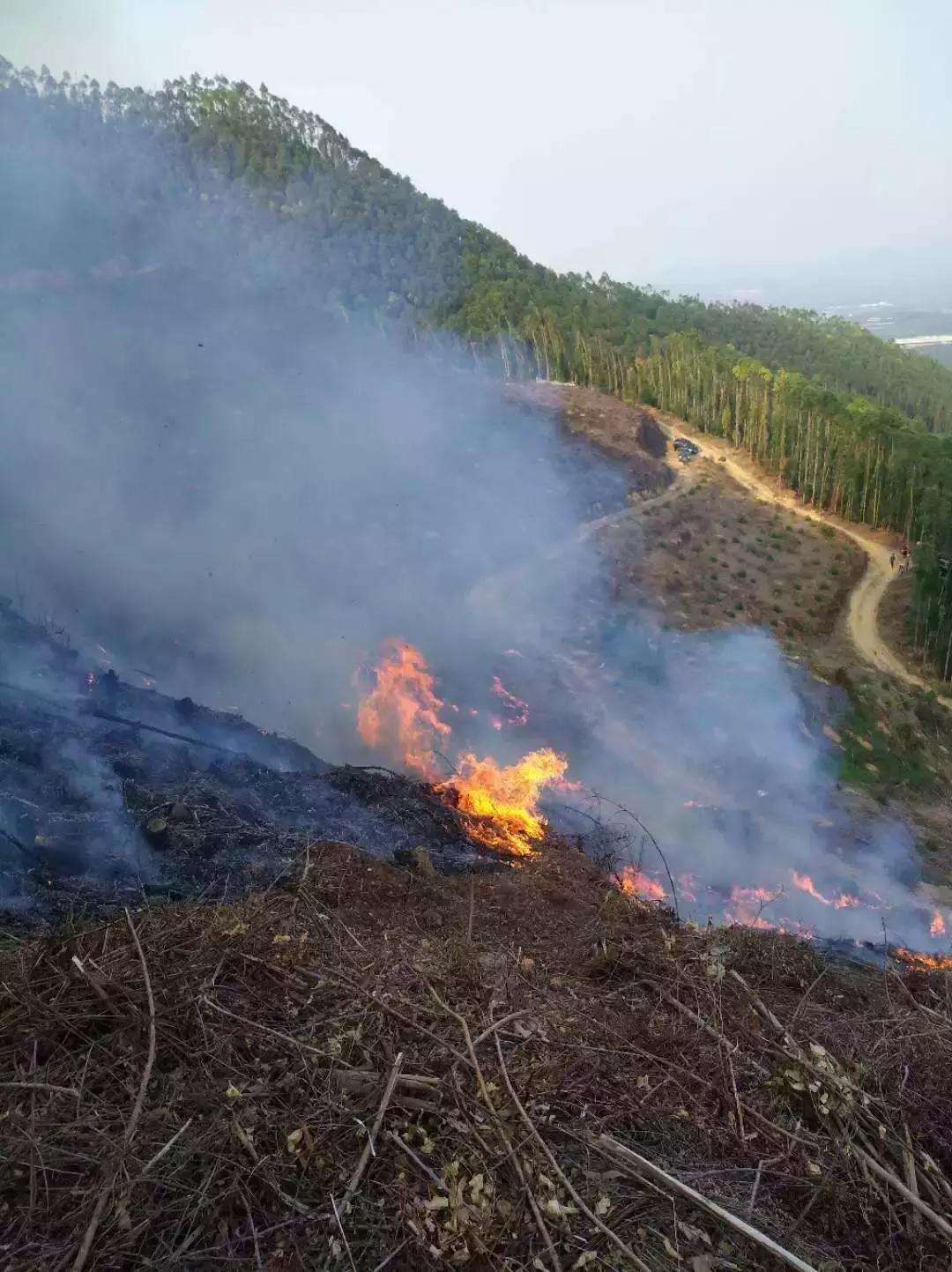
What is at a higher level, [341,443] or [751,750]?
[341,443]

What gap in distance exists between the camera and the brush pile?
3.69m

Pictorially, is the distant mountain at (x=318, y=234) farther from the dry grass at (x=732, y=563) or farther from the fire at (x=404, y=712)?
the fire at (x=404, y=712)

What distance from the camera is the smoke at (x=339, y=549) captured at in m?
21.3

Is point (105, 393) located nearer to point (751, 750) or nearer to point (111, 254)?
point (111, 254)

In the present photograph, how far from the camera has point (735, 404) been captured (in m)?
52.8

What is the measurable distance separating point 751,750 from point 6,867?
19889mm

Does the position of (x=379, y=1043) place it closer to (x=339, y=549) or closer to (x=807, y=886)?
(x=807, y=886)

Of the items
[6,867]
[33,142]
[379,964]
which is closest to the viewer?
[379,964]

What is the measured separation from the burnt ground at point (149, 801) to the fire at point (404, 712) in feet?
14.7

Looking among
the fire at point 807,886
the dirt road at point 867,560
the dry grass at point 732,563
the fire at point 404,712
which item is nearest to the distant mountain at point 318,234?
the dirt road at point 867,560

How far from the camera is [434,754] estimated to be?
68.1ft

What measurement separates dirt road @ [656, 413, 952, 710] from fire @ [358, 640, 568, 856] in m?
17.5

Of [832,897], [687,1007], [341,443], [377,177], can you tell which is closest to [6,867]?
[687,1007]

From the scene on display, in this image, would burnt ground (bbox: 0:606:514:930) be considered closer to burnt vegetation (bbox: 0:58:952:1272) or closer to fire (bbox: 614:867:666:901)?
burnt vegetation (bbox: 0:58:952:1272)
